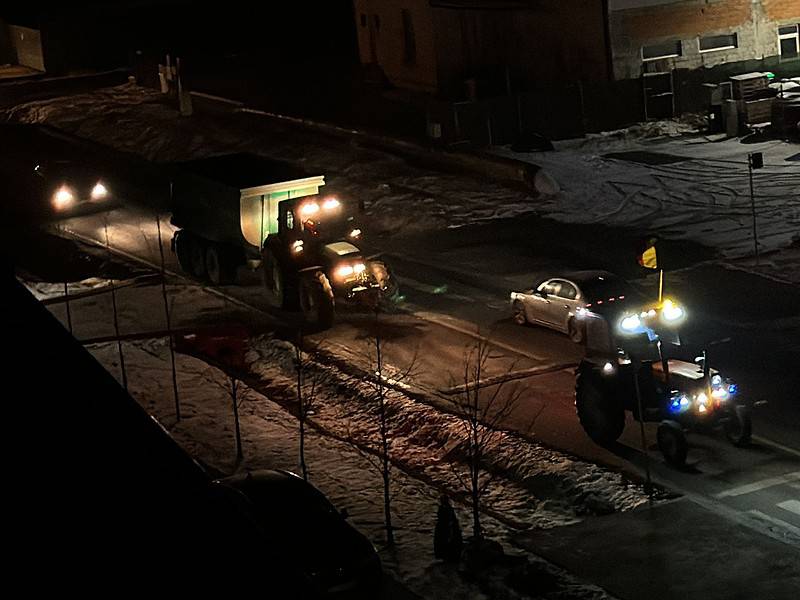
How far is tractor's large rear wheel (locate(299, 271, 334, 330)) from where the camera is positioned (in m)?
29.8

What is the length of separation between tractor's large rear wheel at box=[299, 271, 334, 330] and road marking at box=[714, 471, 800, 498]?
36.5 ft

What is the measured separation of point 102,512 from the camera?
1280 centimetres

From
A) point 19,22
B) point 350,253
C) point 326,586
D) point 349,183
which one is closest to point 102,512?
point 326,586

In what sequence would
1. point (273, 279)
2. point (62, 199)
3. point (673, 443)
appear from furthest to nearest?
1. point (62, 199)
2. point (273, 279)
3. point (673, 443)

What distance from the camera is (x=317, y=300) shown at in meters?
29.8

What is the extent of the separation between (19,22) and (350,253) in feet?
153

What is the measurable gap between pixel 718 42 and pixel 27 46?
111ft

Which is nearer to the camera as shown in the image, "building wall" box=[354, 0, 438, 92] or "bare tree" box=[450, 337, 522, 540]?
"bare tree" box=[450, 337, 522, 540]

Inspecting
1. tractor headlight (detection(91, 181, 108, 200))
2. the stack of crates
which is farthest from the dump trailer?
the stack of crates

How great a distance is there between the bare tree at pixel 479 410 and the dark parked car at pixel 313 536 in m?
1.61

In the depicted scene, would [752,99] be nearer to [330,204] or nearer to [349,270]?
[330,204]

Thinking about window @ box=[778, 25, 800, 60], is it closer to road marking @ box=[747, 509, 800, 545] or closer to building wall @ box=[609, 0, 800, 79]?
building wall @ box=[609, 0, 800, 79]

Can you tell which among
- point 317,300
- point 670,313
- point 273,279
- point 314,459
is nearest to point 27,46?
point 273,279

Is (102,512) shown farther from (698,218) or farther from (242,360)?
(698,218)
